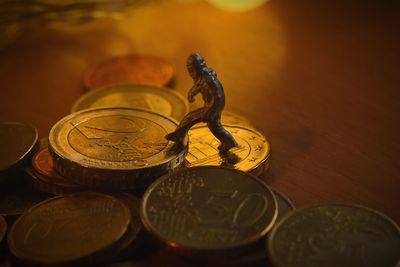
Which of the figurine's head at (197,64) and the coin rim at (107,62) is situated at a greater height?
the figurine's head at (197,64)

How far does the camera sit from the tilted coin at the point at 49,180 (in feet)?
4.11

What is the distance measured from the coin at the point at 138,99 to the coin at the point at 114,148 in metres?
0.12

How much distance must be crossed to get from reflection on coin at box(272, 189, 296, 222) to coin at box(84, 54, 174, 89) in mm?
609

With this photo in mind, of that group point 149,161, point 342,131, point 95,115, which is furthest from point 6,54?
point 342,131

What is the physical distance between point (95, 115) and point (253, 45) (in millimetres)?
735

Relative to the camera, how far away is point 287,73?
1.79m

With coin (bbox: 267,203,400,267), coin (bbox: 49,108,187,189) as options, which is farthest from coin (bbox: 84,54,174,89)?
coin (bbox: 267,203,400,267)

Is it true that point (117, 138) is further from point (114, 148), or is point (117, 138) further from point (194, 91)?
point (194, 91)

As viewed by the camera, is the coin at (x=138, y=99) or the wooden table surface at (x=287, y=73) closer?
the wooden table surface at (x=287, y=73)

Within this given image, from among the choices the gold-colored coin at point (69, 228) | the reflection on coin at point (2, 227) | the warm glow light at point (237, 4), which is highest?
the warm glow light at point (237, 4)

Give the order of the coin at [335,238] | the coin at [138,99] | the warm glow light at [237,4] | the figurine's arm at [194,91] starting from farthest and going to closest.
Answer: the warm glow light at [237,4]
the coin at [138,99]
the figurine's arm at [194,91]
the coin at [335,238]

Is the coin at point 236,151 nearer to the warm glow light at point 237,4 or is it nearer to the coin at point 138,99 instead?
the coin at point 138,99

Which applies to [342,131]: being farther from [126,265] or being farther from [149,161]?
[126,265]

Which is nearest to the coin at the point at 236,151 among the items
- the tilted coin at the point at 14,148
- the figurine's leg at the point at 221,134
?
the figurine's leg at the point at 221,134
